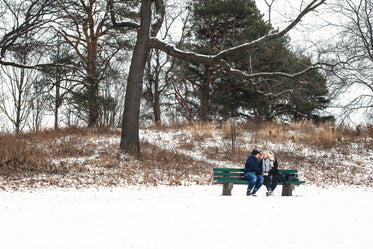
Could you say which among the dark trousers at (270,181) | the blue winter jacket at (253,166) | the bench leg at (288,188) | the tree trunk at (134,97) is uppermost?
the tree trunk at (134,97)

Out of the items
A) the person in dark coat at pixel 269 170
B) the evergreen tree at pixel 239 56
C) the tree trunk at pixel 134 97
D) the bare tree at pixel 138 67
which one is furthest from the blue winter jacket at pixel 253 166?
the evergreen tree at pixel 239 56

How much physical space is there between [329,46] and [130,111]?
9.69 meters

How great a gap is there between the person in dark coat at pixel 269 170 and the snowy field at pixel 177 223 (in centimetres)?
134

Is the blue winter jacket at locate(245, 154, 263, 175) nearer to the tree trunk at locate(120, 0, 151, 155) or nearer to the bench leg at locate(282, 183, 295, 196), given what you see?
the bench leg at locate(282, 183, 295, 196)

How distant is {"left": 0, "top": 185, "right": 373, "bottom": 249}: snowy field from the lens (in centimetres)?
367

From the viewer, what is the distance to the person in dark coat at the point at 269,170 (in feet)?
25.8

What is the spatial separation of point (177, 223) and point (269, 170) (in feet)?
13.5

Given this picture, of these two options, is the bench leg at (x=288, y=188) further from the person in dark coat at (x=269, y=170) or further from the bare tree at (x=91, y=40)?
the bare tree at (x=91, y=40)

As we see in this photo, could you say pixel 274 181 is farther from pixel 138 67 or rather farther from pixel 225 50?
pixel 138 67

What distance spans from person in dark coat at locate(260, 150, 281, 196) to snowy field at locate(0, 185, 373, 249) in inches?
52.7

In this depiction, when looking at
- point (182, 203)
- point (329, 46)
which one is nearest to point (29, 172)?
point (182, 203)

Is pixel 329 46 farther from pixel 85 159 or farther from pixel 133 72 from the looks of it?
pixel 85 159

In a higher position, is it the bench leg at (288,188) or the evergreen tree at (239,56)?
the evergreen tree at (239,56)

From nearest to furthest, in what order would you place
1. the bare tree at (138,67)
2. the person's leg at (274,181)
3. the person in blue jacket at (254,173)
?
1. the person in blue jacket at (254,173)
2. the person's leg at (274,181)
3. the bare tree at (138,67)
